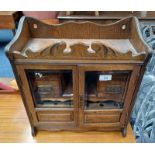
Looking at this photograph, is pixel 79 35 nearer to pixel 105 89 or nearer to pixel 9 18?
pixel 105 89

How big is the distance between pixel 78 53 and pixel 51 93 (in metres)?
0.27

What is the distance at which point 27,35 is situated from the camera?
2.78 ft

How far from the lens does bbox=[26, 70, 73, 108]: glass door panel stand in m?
0.76

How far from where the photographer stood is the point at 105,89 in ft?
2.68

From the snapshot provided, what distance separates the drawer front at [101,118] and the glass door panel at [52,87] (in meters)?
0.11

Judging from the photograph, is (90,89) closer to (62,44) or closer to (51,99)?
(51,99)

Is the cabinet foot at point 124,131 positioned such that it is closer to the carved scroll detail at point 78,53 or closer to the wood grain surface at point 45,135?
the wood grain surface at point 45,135

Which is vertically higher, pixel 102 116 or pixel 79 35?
pixel 79 35

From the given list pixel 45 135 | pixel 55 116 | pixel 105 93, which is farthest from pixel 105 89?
pixel 45 135

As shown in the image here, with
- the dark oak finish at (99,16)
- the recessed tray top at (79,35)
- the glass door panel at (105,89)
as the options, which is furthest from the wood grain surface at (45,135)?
the dark oak finish at (99,16)

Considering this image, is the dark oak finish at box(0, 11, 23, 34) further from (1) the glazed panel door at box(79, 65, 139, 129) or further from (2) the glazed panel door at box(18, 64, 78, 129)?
(1) the glazed panel door at box(79, 65, 139, 129)
